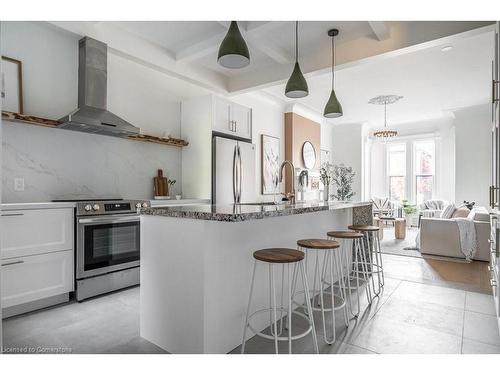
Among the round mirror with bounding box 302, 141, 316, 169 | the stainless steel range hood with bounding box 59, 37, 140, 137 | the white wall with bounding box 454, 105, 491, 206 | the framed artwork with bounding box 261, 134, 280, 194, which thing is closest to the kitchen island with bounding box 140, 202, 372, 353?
the stainless steel range hood with bounding box 59, 37, 140, 137

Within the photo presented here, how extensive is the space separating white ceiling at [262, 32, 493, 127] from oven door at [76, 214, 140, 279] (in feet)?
11.0

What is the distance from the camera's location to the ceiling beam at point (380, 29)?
10.2ft

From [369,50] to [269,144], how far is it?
2760mm

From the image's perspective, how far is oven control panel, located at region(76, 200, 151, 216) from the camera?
2.80 metres

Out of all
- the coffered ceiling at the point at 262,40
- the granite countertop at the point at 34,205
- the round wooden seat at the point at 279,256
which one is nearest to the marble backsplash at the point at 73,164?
the granite countertop at the point at 34,205

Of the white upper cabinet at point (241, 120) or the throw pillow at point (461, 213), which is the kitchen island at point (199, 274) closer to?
the white upper cabinet at point (241, 120)

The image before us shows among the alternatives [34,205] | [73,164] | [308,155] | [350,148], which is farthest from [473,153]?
[34,205]

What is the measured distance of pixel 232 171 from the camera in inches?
177

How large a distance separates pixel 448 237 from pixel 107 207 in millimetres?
4746

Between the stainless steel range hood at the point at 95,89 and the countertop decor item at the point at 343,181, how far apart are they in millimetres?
5936

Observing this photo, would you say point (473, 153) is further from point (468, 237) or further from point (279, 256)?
point (279, 256)

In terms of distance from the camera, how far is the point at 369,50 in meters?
3.57
